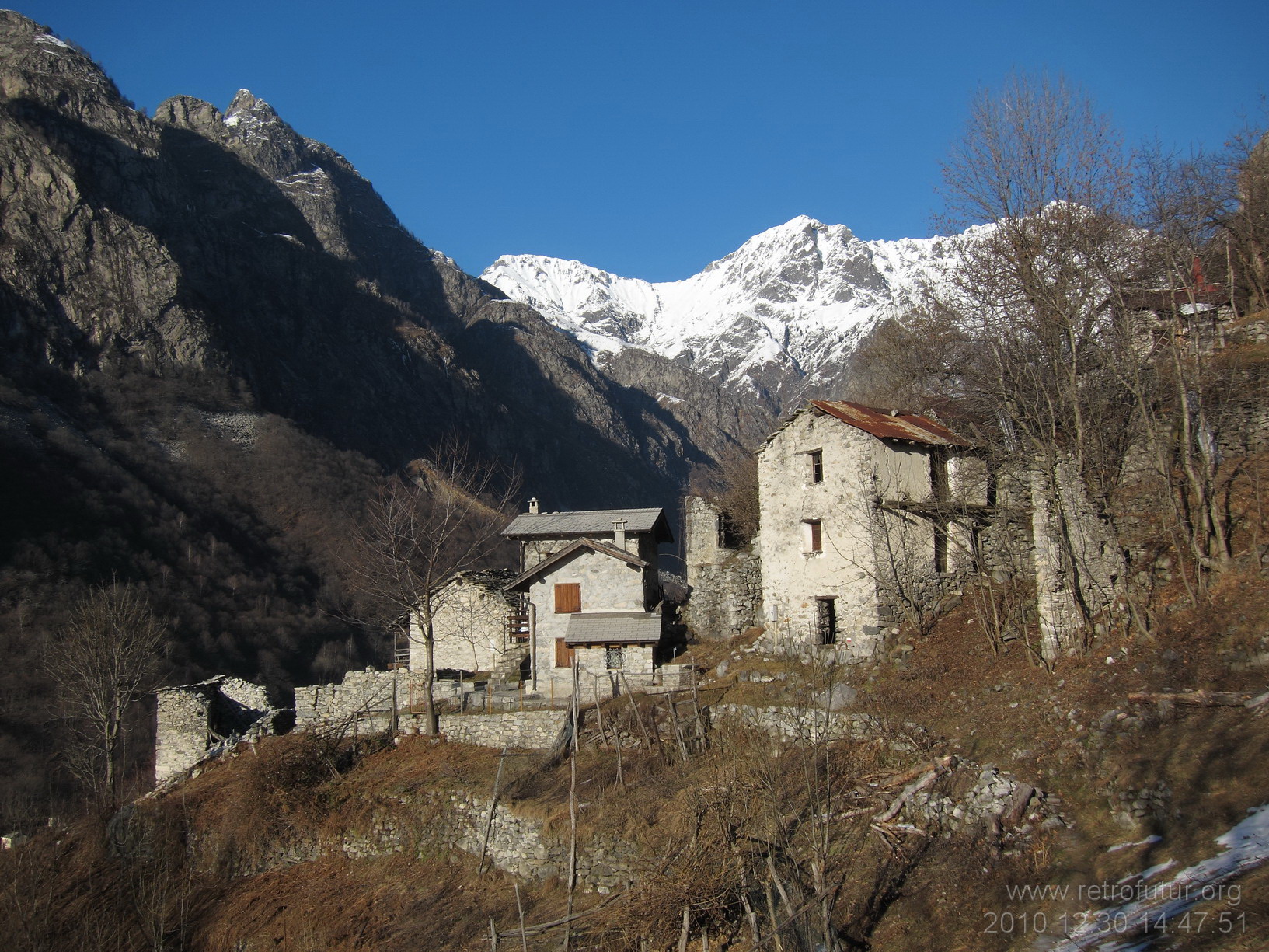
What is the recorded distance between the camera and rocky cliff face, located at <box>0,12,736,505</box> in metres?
108

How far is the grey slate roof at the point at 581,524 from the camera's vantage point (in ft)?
111

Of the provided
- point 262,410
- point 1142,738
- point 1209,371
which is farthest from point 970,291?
point 262,410

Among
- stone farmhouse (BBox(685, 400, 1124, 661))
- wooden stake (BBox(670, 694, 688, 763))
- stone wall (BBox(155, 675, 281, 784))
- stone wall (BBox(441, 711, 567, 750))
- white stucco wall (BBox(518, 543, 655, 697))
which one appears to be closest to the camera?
wooden stake (BBox(670, 694, 688, 763))

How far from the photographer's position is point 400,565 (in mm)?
28125

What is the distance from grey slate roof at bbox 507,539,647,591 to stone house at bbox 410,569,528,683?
2.43 metres

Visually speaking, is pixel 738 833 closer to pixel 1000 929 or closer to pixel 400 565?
pixel 1000 929

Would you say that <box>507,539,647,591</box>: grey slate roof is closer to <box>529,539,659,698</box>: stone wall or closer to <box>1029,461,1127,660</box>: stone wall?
<box>529,539,659,698</box>: stone wall

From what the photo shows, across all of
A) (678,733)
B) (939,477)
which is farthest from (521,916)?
(939,477)

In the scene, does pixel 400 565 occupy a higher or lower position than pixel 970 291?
lower

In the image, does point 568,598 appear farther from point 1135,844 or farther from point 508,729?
point 1135,844

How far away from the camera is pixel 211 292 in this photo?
452 ft

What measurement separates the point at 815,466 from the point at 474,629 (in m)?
16.2

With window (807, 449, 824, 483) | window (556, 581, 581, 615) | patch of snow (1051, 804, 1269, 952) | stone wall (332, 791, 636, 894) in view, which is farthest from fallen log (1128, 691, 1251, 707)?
window (556, 581, 581, 615)

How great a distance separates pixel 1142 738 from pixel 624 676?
15.4 meters
